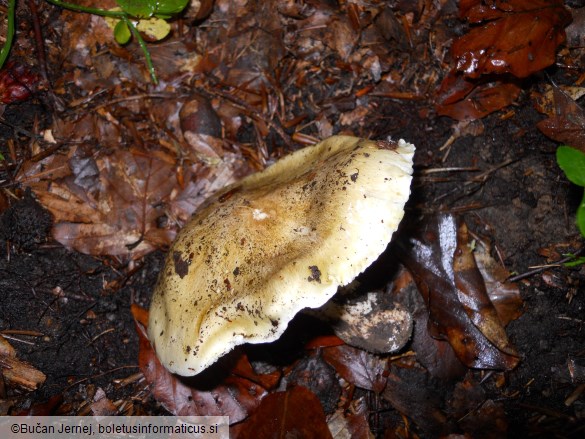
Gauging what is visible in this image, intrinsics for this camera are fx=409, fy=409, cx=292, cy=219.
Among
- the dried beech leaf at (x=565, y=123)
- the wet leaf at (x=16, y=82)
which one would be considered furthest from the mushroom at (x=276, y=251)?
the wet leaf at (x=16, y=82)

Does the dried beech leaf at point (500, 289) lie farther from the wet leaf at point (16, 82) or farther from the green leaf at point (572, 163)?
the wet leaf at point (16, 82)

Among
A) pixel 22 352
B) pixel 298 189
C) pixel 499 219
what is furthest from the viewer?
pixel 499 219

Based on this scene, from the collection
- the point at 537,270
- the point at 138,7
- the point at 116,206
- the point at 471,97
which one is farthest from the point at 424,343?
the point at 138,7

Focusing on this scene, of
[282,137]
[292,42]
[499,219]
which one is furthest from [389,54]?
→ [499,219]

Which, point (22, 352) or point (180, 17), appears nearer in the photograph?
point (22, 352)

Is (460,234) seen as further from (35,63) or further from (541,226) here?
(35,63)

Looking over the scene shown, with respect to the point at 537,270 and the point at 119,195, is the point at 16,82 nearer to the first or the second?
the point at 119,195

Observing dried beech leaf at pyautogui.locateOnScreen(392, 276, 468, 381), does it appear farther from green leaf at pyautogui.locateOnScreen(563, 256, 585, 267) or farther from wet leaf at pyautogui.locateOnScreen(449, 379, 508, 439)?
green leaf at pyautogui.locateOnScreen(563, 256, 585, 267)
